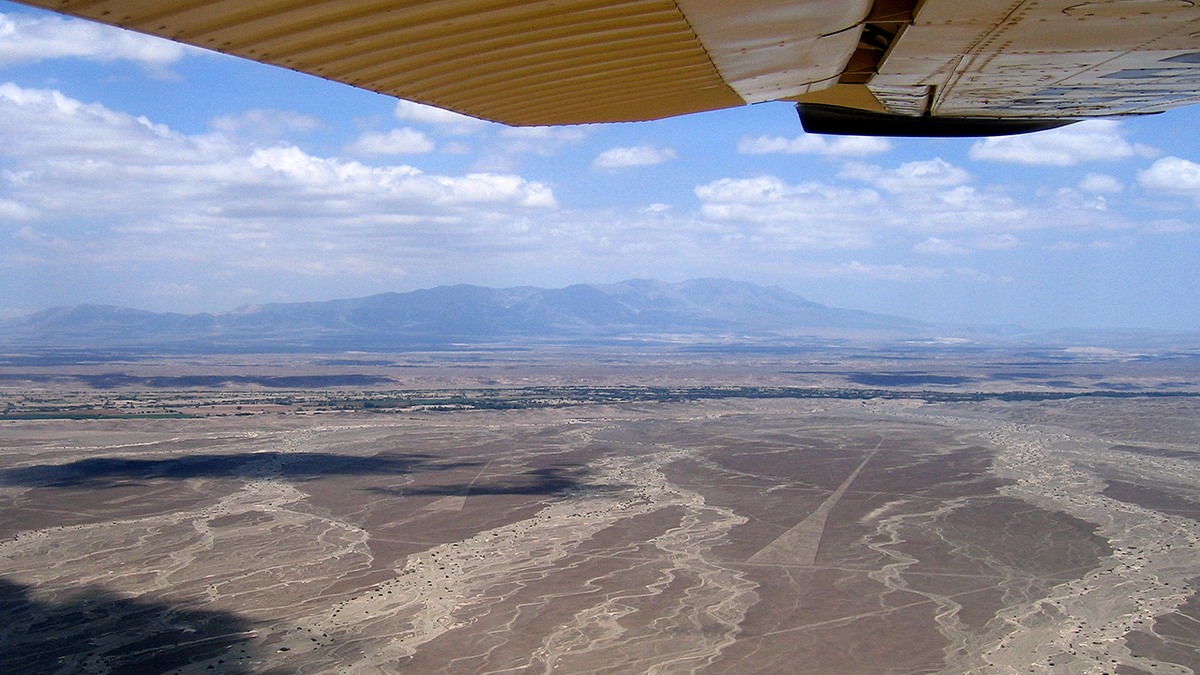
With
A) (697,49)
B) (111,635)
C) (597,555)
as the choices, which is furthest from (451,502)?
(697,49)

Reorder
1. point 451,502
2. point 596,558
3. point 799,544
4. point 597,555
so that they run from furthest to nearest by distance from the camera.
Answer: point 451,502
point 799,544
point 597,555
point 596,558

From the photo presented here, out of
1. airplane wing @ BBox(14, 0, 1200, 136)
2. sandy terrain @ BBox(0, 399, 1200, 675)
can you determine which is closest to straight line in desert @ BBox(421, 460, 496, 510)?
sandy terrain @ BBox(0, 399, 1200, 675)

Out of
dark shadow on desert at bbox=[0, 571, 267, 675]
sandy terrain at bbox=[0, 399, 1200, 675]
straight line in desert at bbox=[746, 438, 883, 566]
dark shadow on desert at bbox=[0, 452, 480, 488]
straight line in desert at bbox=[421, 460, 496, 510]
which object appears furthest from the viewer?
dark shadow on desert at bbox=[0, 452, 480, 488]

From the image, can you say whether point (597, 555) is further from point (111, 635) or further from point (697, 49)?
point (697, 49)

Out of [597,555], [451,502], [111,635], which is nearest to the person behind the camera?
[111,635]

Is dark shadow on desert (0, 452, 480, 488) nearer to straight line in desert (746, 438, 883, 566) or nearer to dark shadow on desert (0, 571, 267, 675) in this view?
dark shadow on desert (0, 571, 267, 675)

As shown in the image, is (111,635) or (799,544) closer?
(111,635)
